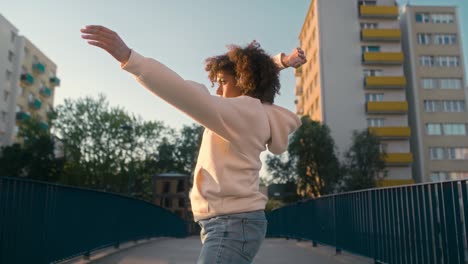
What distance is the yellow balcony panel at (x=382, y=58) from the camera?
4962cm

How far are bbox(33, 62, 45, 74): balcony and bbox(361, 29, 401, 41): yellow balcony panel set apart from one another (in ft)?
130

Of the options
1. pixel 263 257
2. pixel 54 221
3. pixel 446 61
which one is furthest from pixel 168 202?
pixel 446 61

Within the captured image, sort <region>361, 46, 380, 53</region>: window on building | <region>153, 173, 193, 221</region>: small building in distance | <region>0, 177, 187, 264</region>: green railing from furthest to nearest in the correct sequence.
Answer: <region>361, 46, 380, 53</region>: window on building, <region>153, 173, 193, 221</region>: small building in distance, <region>0, 177, 187, 264</region>: green railing

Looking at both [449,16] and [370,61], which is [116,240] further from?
[449,16]

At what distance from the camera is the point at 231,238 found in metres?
2.17

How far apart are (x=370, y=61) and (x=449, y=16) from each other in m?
10.9

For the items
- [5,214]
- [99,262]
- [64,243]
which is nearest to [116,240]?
[99,262]

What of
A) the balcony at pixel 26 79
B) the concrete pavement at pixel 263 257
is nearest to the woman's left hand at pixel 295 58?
the concrete pavement at pixel 263 257

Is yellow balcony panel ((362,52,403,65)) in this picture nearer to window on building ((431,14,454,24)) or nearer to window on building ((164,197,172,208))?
window on building ((431,14,454,24))

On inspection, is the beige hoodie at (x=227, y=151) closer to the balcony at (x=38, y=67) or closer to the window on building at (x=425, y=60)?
the window on building at (x=425, y=60)

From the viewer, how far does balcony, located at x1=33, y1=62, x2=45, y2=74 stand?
59.7 m

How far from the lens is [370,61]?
49.8 m

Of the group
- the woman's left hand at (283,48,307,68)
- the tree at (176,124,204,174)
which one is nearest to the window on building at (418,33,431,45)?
the tree at (176,124,204,174)

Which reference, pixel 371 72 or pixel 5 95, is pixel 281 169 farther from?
pixel 5 95
